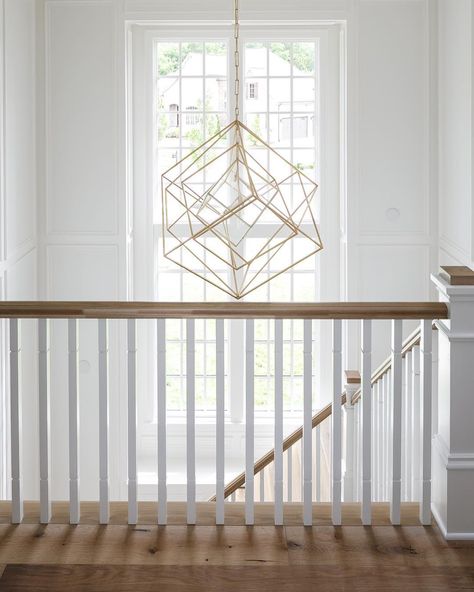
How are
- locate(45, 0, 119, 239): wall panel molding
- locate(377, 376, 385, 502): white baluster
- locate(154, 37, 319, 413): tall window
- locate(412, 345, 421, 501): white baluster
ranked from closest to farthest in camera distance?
locate(412, 345, 421, 501): white baluster
locate(377, 376, 385, 502): white baluster
locate(45, 0, 119, 239): wall panel molding
locate(154, 37, 319, 413): tall window

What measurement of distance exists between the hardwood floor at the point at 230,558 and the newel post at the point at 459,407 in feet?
0.34

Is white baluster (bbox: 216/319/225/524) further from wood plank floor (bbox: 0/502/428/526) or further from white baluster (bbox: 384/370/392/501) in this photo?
white baluster (bbox: 384/370/392/501)

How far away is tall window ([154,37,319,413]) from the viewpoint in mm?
7277

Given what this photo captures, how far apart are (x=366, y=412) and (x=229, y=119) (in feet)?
14.2

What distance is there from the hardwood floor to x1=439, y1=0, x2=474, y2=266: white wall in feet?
9.75

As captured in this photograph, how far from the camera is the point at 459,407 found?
10.9ft

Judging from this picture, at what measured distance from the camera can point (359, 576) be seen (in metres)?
3.04

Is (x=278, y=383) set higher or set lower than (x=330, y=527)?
higher

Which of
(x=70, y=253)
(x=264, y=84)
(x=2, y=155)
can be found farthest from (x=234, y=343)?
(x=2, y=155)

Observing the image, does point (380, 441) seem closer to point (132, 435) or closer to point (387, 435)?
point (387, 435)

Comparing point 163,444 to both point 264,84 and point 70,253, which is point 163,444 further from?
point 264,84

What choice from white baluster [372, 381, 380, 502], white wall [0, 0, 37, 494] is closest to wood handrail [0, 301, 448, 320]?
white baluster [372, 381, 380, 502]

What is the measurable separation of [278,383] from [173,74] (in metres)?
4.42

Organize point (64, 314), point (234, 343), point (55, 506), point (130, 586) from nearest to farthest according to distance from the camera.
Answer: point (130, 586) < point (64, 314) < point (55, 506) < point (234, 343)
